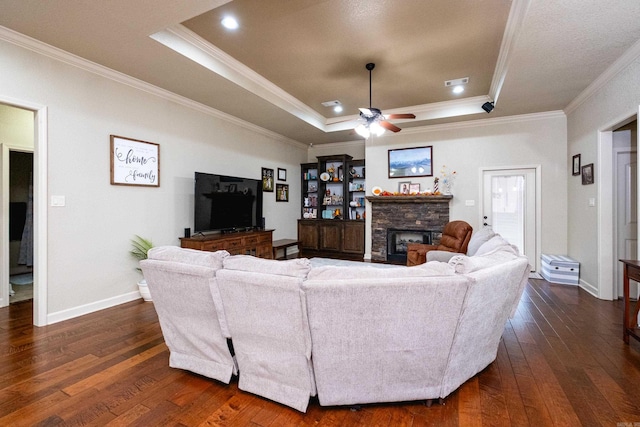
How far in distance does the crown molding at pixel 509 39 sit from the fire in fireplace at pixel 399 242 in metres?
2.83

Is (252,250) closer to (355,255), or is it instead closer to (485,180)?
(355,255)

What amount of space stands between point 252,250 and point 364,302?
3.85m

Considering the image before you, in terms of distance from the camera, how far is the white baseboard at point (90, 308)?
9.91 ft

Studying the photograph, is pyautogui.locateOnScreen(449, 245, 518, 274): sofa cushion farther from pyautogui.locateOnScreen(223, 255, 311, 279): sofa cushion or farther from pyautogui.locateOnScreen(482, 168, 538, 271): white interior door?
pyautogui.locateOnScreen(482, 168, 538, 271): white interior door

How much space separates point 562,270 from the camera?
4434 millimetres

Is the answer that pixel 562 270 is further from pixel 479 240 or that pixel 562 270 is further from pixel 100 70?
pixel 100 70

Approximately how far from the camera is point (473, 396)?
1860 mm

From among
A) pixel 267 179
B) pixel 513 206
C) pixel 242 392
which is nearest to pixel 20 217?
pixel 267 179

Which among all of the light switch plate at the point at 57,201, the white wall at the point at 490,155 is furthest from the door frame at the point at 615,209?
the light switch plate at the point at 57,201

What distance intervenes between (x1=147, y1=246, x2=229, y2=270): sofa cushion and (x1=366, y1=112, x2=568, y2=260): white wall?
480 centimetres

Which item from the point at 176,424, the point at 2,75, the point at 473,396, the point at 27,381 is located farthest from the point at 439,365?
the point at 2,75

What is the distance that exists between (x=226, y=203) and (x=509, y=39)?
4.11 m

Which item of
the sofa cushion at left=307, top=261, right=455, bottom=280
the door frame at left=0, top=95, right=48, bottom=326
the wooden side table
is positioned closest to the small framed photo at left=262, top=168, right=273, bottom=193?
the door frame at left=0, top=95, right=48, bottom=326

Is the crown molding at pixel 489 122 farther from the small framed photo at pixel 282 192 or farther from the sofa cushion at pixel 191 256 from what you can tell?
the sofa cushion at pixel 191 256
